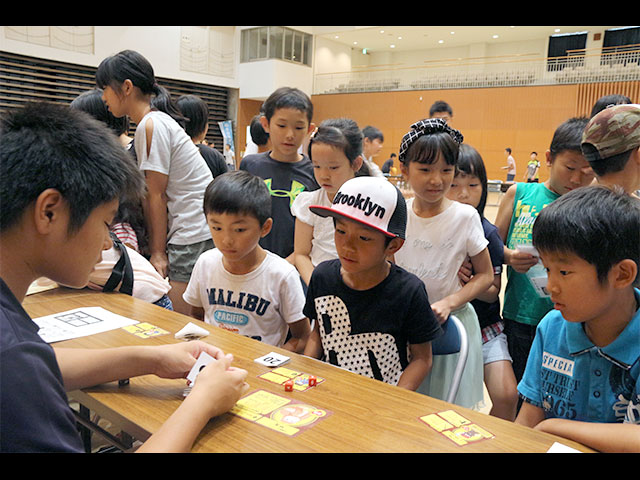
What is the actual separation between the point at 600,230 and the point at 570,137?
973 millimetres

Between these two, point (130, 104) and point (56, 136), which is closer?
point (56, 136)

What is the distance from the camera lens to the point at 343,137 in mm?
2350

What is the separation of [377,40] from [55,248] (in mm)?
22558

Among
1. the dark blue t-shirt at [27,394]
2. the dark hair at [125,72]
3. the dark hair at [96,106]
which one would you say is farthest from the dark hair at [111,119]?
the dark blue t-shirt at [27,394]

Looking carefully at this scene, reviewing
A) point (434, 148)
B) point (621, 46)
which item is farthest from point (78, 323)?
point (621, 46)

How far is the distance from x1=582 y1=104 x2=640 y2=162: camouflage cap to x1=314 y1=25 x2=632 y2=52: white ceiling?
717 inches

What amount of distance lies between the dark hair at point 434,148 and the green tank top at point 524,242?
44cm

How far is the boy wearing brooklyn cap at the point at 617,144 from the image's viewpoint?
1580 millimetres

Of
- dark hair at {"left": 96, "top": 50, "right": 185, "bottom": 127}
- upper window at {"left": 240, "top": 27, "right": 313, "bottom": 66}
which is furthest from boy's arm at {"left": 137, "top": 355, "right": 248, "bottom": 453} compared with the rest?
upper window at {"left": 240, "top": 27, "right": 313, "bottom": 66}

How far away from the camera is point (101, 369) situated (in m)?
1.21

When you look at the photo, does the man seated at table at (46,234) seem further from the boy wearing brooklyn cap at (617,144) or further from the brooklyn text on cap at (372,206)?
the boy wearing brooklyn cap at (617,144)

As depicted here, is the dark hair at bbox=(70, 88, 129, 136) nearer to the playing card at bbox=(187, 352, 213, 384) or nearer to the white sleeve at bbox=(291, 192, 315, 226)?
the white sleeve at bbox=(291, 192, 315, 226)

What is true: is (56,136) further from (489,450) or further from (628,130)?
(628,130)
